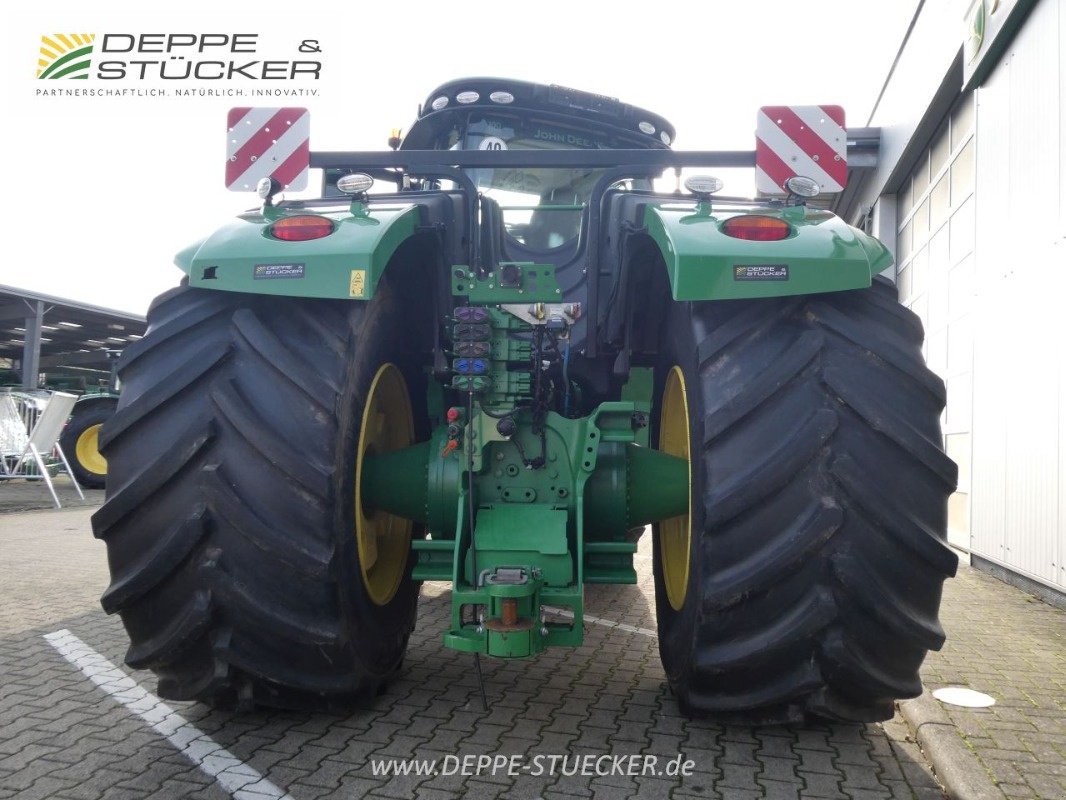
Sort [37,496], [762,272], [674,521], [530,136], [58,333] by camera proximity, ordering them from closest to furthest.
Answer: [762,272]
[674,521]
[530,136]
[37,496]
[58,333]

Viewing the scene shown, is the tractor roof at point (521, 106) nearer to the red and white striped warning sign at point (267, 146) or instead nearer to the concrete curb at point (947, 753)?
the red and white striped warning sign at point (267, 146)

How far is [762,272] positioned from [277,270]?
4.99 ft

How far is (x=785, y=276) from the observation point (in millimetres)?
2752

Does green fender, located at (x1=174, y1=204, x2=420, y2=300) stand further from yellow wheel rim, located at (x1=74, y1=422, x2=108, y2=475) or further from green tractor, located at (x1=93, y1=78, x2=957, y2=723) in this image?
yellow wheel rim, located at (x1=74, y1=422, x2=108, y2=475)

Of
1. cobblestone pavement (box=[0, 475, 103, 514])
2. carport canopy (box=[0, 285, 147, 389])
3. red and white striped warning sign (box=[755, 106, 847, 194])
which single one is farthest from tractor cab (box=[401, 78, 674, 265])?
carport canopy (box=[0, 285, 147, 389])

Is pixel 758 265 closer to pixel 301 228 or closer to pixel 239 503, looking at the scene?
pixel 301 228

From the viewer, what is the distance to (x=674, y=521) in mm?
3898

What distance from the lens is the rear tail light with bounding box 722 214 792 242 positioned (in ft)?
9.59

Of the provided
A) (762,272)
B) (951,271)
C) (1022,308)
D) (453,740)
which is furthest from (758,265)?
(951,271)

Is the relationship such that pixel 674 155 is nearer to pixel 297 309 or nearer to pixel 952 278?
pixel 297 309

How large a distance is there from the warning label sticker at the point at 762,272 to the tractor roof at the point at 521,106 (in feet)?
9.10

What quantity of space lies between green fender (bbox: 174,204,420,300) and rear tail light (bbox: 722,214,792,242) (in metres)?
1.14

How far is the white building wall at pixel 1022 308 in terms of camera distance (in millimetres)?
5988

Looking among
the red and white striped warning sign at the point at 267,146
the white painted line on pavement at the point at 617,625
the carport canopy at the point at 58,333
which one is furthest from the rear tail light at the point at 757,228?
the carport canopy at the point at 58,333
